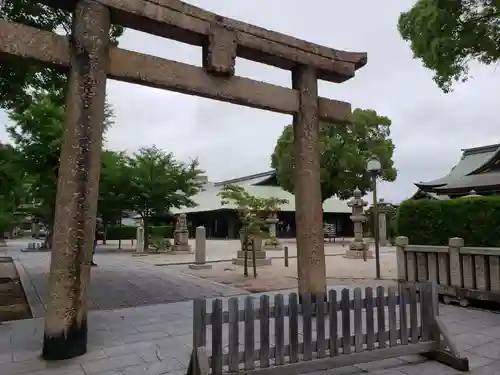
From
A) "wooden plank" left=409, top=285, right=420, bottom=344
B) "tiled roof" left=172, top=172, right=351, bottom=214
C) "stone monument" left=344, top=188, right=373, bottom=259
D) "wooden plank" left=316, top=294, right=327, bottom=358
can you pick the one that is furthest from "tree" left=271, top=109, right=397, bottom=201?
"wooden plank" left=316, top=294, right=327, bottom=358

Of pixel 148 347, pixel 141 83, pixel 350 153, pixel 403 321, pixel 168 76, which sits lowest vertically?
pixel 148 347

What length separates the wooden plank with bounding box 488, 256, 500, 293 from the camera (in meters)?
6.22

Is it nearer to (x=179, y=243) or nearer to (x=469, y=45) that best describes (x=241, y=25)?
(x=469, y=45)

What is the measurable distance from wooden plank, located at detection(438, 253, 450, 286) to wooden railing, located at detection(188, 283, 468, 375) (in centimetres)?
327

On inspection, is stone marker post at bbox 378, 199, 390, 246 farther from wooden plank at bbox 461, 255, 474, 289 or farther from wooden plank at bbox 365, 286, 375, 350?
wooden plank at bbox 365, 286, 375, 350

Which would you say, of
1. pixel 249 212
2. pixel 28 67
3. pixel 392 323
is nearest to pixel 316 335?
pixel 392 323

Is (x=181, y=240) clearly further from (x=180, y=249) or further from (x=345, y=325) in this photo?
(x=345, y=325)

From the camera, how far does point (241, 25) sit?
5504 millimetres

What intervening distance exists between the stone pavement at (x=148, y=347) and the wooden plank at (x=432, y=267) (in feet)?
3.24

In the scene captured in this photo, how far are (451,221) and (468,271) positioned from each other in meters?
1.22

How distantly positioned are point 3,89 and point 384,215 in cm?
2670

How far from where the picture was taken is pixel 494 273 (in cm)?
629

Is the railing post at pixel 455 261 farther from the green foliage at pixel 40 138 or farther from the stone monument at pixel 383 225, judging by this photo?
the stone monument at pixel 383 225

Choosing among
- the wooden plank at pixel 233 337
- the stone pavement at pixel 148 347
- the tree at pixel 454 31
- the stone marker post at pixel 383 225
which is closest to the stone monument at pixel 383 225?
the stone marker post at pixel 383 225
